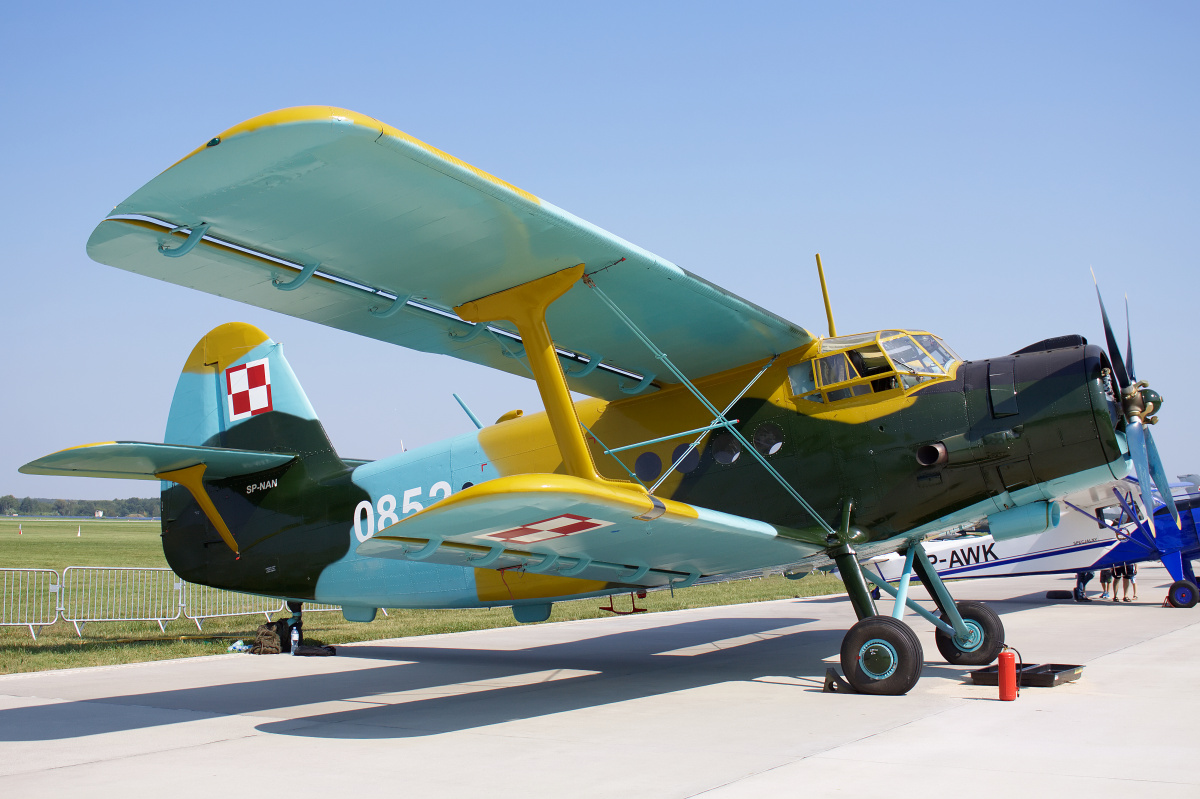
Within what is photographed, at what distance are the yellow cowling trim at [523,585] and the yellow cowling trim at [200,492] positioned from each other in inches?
136

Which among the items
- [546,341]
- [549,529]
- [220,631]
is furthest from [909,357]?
[220,631]

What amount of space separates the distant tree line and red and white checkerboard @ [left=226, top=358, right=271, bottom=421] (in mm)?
164873

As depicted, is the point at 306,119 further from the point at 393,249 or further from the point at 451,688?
the point at 451,688

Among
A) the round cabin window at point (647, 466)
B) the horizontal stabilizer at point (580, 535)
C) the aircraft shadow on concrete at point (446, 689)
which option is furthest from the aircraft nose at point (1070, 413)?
the round cabin window at point (647, 466)

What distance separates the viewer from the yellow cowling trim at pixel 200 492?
10.3m

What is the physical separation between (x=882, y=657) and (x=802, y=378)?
253cm

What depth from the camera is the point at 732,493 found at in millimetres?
7984

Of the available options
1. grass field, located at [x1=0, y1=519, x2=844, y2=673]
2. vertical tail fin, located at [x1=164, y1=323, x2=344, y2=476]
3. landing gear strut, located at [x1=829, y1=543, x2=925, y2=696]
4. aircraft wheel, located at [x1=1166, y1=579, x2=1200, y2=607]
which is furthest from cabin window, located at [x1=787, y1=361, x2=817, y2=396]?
aircraft wheel, located at [x1=1166, y1=579, x2=1200, y2=607]

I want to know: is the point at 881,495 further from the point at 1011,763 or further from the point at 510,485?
the point at 510,485

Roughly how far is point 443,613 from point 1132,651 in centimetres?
1283

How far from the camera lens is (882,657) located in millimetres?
6867

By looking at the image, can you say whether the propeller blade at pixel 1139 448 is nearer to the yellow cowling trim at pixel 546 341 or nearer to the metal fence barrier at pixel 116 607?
the yellow cowling trim at pixel 546 341

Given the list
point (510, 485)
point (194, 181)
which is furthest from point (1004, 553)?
point (194, 181)

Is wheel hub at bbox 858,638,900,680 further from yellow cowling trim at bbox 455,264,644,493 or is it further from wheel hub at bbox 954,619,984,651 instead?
yellow cowling trim at bbox 455,264,644,493
